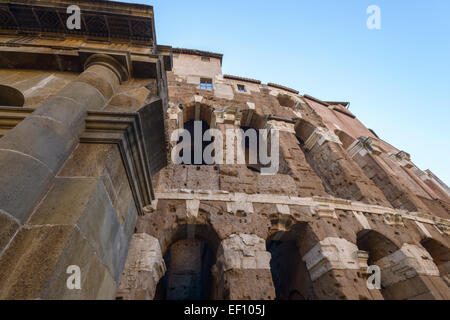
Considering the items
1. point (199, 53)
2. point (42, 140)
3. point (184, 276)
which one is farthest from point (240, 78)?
point (42, 140)

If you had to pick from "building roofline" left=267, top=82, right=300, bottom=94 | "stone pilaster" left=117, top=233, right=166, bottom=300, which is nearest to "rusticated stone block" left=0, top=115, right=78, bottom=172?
"stone pilaster" left=117, top=233, right=166, bottom=300

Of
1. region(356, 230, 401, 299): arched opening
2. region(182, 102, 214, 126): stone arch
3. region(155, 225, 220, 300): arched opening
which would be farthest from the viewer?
region(182, 102, 214, 126): stone arch

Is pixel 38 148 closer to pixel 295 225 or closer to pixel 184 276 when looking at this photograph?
pixel 184 276

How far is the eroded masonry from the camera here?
177cm

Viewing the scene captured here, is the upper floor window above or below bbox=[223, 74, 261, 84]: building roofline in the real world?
below

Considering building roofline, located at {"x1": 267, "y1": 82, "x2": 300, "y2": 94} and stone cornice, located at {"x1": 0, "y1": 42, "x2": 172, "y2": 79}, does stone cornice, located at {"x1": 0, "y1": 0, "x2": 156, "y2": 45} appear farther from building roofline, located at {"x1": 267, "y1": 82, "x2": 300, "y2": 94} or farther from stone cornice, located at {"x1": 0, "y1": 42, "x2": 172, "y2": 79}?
building roofline, located at {"x1": 267, "y1": 82, "x2": 300, "y2": 94}

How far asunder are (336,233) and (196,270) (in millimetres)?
3662

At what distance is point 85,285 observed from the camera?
187 centimetres

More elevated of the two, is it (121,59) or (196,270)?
(121,59)

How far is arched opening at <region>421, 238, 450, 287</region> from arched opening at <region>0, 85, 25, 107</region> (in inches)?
394

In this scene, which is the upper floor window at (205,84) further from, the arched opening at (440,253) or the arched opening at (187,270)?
the arched opening at (440,253)
